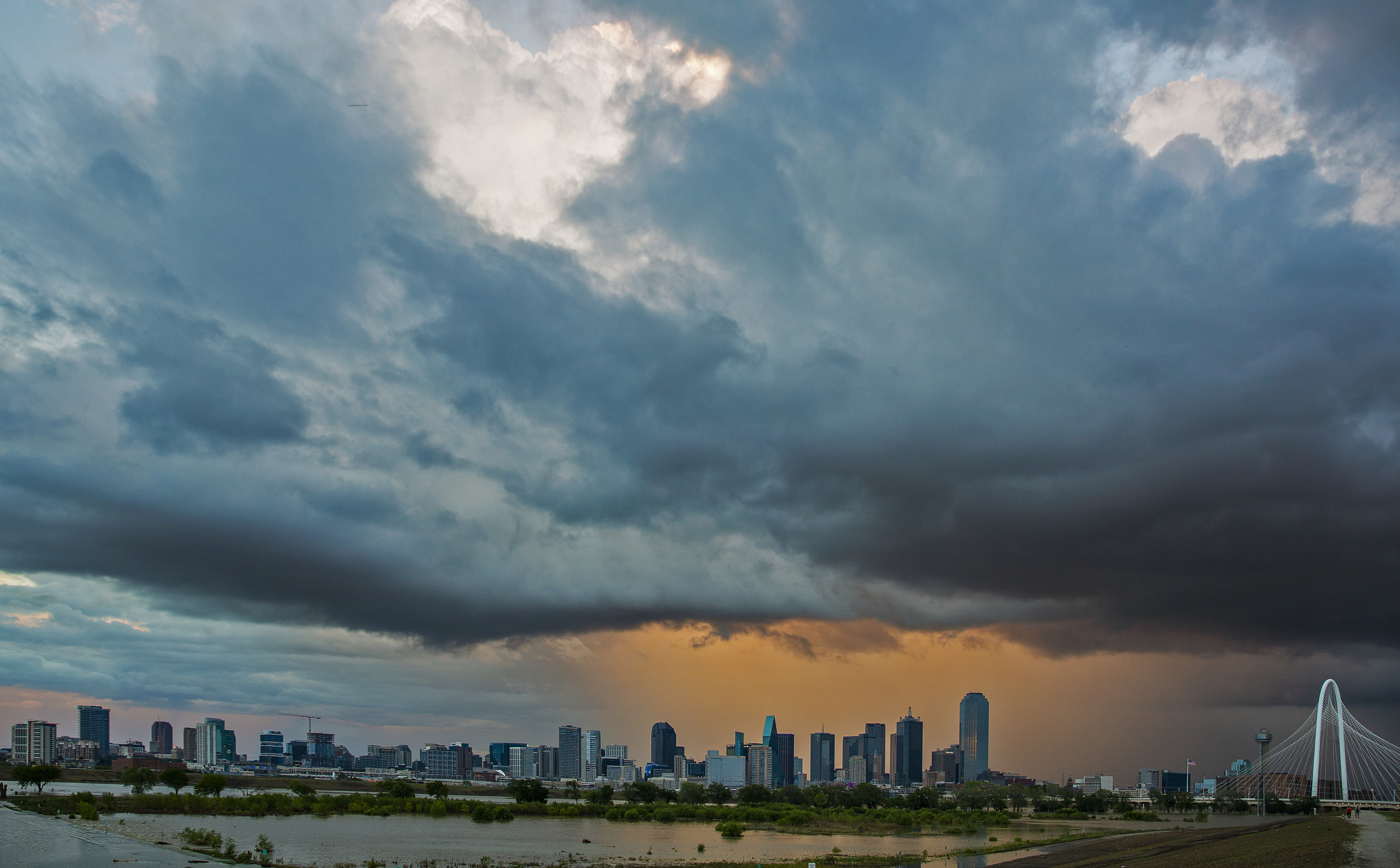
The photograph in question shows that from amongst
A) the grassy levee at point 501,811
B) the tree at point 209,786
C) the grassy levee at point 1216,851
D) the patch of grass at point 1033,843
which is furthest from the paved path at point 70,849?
the tree at point 209,786

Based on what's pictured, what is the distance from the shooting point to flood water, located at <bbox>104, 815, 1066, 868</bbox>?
269 ft

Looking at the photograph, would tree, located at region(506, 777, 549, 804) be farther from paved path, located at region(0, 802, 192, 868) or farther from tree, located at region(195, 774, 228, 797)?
paved path, located at region(0, 802, 192, 868)

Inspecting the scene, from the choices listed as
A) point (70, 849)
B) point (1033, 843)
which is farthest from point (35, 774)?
point (1033, 843)

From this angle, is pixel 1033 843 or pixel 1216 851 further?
pixel 1033 843

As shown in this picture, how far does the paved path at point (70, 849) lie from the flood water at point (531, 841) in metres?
6.11

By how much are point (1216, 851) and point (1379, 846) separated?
19468mm

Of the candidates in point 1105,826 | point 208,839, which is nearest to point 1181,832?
point 1105,826

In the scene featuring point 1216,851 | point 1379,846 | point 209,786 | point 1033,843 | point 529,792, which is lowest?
point 529,792

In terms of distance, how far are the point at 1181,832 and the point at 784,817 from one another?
2429 inches

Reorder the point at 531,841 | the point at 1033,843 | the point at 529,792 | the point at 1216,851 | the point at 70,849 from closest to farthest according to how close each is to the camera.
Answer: the point at 70,849, the point at 1216,851, the point at 531,841, the point at 1033,843, the point at 529,792

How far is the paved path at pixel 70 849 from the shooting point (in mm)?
69812

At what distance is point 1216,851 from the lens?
313 ft

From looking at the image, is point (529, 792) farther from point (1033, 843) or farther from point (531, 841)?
point (1033, 843)

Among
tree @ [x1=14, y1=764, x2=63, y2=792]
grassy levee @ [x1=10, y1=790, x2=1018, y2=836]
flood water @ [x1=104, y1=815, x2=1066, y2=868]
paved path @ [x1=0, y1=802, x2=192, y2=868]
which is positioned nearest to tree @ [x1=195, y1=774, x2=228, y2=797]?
grassy levee @ [x1=10, y1=790, x2=1018, y2=836]
